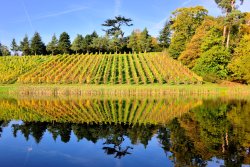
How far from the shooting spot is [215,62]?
53906mm

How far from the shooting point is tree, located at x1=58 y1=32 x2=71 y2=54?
90.8m

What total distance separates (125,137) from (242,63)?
39.7m

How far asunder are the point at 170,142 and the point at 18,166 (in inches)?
305

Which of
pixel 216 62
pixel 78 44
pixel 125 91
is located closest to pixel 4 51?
pixel 78 44

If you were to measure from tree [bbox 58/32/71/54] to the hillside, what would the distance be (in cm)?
1477

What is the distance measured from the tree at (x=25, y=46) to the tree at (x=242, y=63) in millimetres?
A: 62496

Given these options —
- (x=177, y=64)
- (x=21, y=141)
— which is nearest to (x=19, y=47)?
(x=177, y=64)

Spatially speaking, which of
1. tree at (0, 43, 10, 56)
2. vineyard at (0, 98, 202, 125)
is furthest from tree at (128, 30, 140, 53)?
vineyard at (0, 98, 202, 125)

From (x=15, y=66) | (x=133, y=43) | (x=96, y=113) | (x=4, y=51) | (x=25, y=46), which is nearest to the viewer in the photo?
(x=96, y=113)

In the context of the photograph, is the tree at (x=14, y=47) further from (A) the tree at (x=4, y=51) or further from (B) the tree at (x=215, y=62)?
(B) the tree at (x=215, y=62)

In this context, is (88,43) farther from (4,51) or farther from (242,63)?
(242,63)

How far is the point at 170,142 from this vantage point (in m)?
15.8

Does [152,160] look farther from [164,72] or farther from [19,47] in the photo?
[19,47]

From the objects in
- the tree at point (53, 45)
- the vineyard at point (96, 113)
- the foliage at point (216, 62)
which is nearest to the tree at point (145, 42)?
the tree at point (53, 45)
